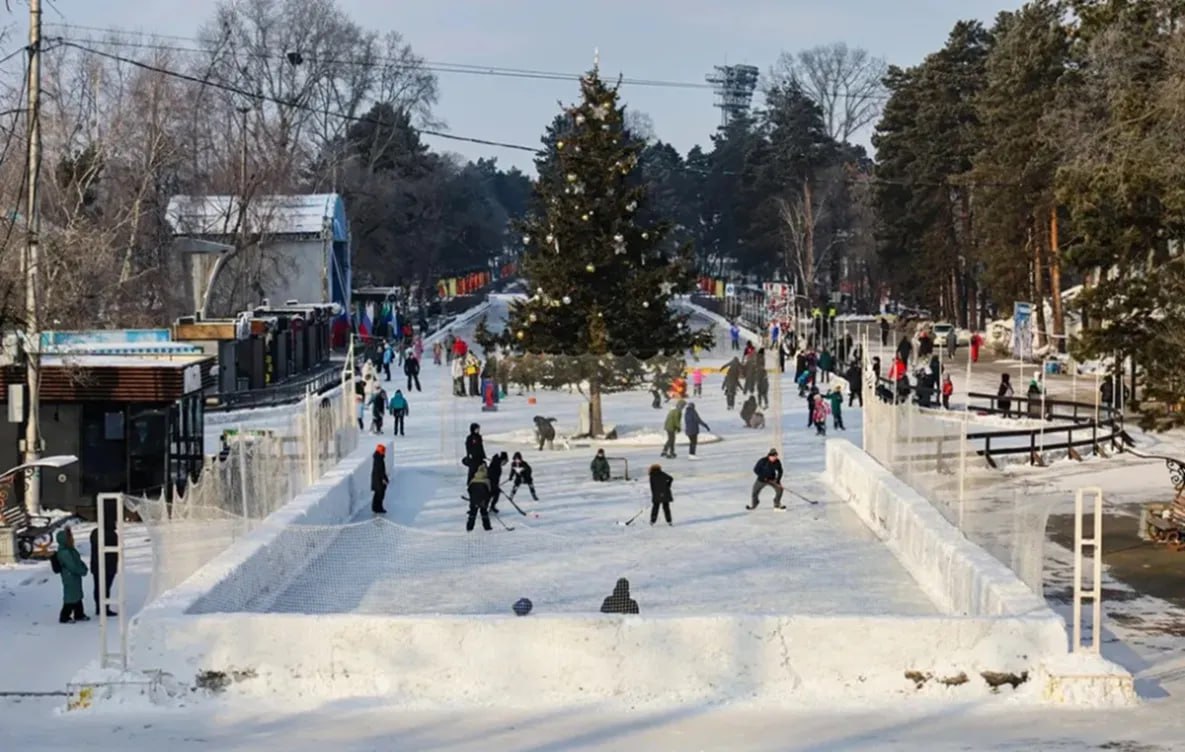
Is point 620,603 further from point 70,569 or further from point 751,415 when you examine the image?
point 751,415

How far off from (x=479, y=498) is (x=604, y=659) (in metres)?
10.3

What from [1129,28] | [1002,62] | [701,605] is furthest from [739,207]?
[701,605]

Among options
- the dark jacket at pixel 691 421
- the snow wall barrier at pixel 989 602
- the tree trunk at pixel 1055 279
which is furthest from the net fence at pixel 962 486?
the tree trunk at pixel 1055 279

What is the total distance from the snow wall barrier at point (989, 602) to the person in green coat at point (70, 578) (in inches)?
322

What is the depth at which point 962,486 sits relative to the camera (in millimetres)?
18875

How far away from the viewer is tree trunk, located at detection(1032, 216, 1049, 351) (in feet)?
205

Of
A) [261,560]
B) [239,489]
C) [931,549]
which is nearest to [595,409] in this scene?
[239,489]

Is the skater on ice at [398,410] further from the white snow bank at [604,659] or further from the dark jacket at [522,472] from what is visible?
the white snow bank at [604,659]

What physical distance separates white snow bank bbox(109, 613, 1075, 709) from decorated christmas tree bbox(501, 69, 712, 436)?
2337 centimetres

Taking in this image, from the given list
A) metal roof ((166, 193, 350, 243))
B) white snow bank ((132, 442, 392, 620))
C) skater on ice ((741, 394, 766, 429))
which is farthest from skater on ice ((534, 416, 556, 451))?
metal roof ((166, 193, 350, 243))

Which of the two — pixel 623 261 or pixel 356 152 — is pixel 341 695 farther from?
pixel 356 152

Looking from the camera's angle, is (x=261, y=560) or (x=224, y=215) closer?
(x=261, y=560)

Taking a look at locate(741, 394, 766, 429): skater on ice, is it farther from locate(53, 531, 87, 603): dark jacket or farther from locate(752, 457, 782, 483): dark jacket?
locate(53, 531, 87, 603): dark jacket

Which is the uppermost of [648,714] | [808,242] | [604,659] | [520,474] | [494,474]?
[808,242]
